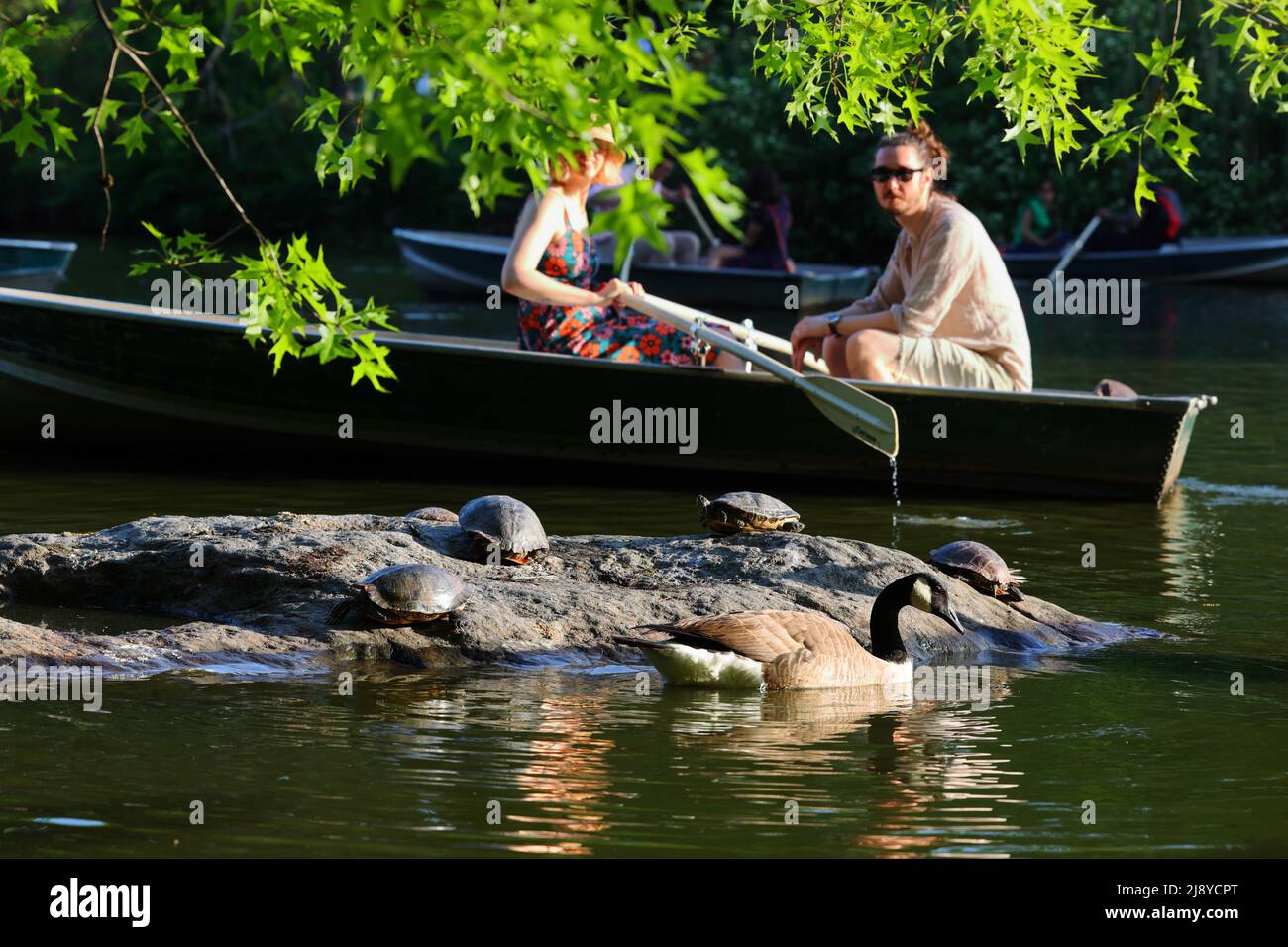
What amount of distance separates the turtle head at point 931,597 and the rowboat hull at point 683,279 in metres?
12.6

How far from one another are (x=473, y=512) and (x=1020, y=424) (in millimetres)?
3776

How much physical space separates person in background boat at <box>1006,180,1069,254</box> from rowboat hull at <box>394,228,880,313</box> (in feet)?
10.2

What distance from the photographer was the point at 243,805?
473cm

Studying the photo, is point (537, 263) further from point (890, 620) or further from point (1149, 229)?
point (1149, 229)

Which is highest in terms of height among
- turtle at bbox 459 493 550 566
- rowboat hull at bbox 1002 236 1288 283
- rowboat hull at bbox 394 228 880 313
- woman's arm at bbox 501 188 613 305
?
rowboat hull at bbox 1002 236 1288 283

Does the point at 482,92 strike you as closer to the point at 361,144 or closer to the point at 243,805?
the point at 361,144

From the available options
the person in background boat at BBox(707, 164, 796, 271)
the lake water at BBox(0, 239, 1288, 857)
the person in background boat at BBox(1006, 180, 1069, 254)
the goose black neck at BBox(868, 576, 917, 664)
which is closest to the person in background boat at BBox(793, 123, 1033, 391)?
the lake water at BBox(0, 239, 1288, 857)

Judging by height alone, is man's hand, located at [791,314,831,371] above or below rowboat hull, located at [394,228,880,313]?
below

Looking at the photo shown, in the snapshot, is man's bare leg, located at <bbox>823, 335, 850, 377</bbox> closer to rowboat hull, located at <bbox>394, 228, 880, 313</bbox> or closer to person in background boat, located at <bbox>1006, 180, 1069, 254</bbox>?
rowboat hull, located at <bbox>394, 228, 880, 313</bbox>

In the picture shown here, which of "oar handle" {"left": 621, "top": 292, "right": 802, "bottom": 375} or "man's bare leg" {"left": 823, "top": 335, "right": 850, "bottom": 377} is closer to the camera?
"oar handle" {"left": 621, "top": 292, "right": 802, "bottom": 375}

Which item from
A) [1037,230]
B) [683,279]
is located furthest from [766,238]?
[1037,230]

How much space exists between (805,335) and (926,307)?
726 mm

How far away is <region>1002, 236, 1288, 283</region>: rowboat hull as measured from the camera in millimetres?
25203
